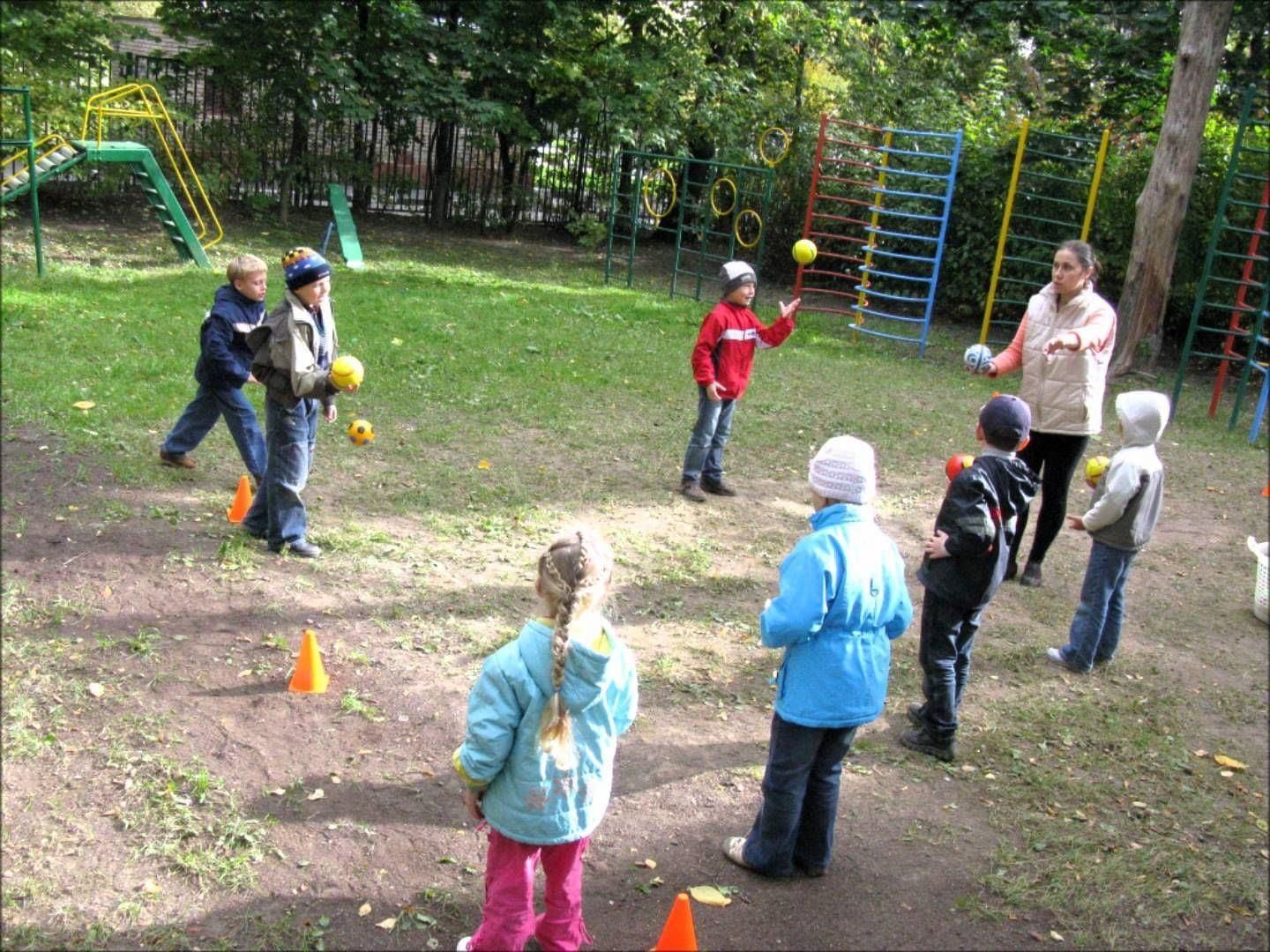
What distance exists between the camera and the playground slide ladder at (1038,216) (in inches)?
572

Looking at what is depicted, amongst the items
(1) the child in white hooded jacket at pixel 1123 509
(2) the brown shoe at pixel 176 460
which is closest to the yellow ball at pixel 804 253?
(1) the child in white hooded jacket at pixel 1123 509

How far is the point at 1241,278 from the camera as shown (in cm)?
1368

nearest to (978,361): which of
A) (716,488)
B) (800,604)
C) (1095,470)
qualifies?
(1095,470)

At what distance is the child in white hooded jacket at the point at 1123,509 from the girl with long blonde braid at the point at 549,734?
3118mm

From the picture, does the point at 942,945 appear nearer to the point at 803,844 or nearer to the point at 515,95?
the point at 803,844

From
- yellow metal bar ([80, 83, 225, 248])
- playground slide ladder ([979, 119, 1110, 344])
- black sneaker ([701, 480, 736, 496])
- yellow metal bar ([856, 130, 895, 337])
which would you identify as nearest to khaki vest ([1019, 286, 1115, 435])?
black sneaker ([701, 480, 736, 496])

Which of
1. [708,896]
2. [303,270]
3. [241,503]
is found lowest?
[708,896]

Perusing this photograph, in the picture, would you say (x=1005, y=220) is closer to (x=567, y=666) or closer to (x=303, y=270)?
(x=303, y=270)

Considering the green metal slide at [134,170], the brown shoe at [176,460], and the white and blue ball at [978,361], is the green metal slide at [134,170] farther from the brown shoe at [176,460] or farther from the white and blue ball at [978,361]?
the white and blue ball at [978,361]

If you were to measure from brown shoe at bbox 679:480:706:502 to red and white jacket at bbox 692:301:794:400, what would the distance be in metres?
0.62

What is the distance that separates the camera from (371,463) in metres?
7.55

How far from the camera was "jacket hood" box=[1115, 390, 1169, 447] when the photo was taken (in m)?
5.29

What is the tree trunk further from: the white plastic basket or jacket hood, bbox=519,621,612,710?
jacket hood, bbox=519,621,612,710

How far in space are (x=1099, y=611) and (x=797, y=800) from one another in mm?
2580
